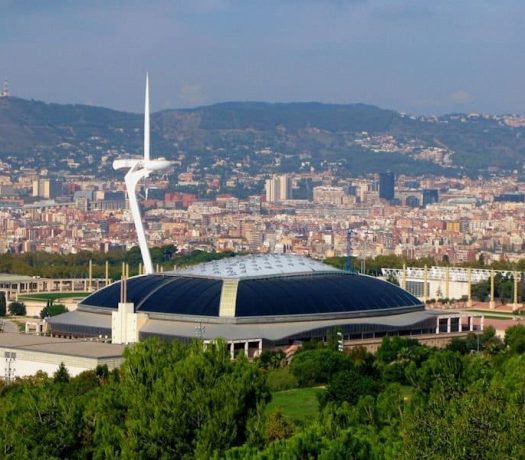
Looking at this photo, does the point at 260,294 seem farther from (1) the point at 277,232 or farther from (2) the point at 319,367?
(1) the point at 277,232

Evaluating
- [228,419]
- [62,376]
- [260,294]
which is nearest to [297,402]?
[62,376]

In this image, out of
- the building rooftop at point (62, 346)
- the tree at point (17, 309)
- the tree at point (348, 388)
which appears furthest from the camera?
the tree at point (17, 309)

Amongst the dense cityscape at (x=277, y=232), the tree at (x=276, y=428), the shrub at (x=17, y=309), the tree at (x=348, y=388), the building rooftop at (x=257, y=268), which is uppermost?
the building rooftop at (x=257, y=268)

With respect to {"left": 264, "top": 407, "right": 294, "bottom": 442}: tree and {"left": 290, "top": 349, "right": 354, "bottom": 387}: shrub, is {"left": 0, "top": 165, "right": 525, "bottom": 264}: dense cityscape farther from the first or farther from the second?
{"left": 264, "top": 407, "right": 294, "bottom": 442}: tree

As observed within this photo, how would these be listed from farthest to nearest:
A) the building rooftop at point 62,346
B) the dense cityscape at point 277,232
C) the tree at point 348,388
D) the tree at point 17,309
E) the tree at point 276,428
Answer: the dense cityscape at point 277,232 → the tree at point 17,309 → the building rooftop at point 62,346 → the tree at point 348,388 → the tree at point 276,428

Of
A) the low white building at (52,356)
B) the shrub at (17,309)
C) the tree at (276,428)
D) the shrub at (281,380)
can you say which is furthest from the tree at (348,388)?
the shrub at (17,309)

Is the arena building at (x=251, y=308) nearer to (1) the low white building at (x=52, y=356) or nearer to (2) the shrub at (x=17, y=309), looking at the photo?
(1) the low white building at (x=52, y=356)

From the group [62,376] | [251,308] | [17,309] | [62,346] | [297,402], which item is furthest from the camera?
[17,309]
